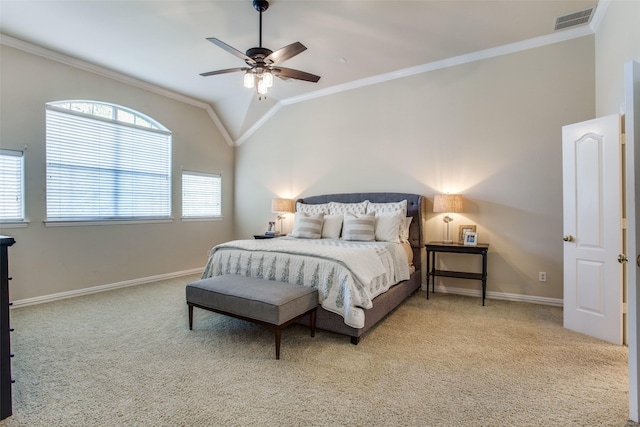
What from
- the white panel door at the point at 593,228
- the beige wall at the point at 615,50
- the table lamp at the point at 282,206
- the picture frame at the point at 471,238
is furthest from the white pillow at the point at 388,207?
the beige wall at the point at 615,50

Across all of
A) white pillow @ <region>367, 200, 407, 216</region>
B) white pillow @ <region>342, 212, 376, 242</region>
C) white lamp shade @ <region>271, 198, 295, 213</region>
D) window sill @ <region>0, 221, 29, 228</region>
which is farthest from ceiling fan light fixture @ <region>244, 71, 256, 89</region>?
window sill @ <region>0, 221, 29, 228</region>

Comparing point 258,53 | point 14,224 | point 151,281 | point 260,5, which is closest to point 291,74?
point 258,53

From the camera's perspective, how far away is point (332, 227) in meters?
4.57

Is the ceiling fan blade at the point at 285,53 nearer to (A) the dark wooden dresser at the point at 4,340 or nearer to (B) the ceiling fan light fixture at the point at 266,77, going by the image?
(B) the ceiling fan light fixture at the point at 266,77

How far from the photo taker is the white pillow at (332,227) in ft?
14.9

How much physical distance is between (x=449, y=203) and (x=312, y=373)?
9.40ft

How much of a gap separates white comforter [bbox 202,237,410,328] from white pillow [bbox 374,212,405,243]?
0.28 metres

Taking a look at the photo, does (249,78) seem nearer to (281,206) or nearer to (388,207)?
(388,207)

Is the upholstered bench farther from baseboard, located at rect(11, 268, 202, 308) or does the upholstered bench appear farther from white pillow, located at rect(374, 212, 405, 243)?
baseboard, located at rect(11, 268, 202, 308)

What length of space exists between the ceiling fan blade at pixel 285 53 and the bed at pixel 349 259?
1885 mm

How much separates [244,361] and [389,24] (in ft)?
12.2

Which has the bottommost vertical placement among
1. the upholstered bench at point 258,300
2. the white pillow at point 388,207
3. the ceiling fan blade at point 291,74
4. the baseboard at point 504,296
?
the baseboard at point 504,296

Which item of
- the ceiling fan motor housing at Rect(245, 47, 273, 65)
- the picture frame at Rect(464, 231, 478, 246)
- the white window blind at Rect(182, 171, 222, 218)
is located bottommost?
the picture frame at Rect(464, 231, 478, 246)

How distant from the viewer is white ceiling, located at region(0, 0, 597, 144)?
10.4 feet
